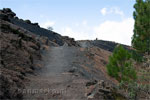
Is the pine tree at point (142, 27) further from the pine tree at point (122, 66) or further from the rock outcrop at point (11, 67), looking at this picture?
the rock outcrop at point (11, 67)

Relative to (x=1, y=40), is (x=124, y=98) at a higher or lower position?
lower

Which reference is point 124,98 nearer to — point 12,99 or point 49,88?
point 49,88

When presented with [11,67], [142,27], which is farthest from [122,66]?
[11,67]

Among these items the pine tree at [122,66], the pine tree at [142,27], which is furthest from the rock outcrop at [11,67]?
the pine tree at [142,27]

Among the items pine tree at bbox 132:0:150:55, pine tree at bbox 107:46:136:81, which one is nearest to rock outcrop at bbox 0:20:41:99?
pine tree at bbox 107:46:136:81

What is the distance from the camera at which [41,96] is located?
26.6 feet

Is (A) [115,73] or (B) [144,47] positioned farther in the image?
(B) [144,47]

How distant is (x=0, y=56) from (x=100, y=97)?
6.39m

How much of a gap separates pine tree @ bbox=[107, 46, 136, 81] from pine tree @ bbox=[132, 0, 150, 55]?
3454 mm

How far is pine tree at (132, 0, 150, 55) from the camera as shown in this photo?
15959 millimetres

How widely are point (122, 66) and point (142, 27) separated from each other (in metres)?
4.57

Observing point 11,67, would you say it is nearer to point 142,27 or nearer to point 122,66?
point 122,66

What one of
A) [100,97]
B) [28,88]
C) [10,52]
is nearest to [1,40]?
[10,52]

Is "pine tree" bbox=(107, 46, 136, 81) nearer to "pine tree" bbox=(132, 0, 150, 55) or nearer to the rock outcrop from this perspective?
"pine tree" bbox=(132, 0, 150, 55)
